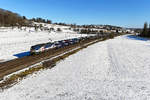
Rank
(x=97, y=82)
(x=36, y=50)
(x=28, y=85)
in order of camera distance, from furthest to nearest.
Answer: (x=36, y=50), (x=97, y=82), (x=28, y=85)

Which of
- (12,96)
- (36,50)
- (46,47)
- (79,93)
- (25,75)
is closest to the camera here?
(12,96)

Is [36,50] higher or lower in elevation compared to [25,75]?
higher

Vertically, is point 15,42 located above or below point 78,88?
above

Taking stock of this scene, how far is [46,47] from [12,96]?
2095 cm

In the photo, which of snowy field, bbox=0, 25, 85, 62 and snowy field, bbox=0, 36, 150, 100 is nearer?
snowy field, bbox=0, 36, 150, 100

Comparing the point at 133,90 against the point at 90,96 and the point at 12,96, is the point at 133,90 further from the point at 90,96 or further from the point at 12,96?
the point at 12,96

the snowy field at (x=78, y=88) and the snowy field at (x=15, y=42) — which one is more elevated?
the snowy field at (x=15, y=42)

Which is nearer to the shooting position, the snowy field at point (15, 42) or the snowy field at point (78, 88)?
the snowy field at point (78, 88)

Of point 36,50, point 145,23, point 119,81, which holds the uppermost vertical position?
point 145,23

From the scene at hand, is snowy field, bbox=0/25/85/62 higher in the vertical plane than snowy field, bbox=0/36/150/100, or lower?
higher

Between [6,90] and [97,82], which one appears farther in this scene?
[97,82]

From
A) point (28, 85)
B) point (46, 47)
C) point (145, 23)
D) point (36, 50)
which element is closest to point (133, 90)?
point (28, 85)

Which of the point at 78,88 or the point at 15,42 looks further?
the point at 15,42

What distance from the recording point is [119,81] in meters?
16.2
